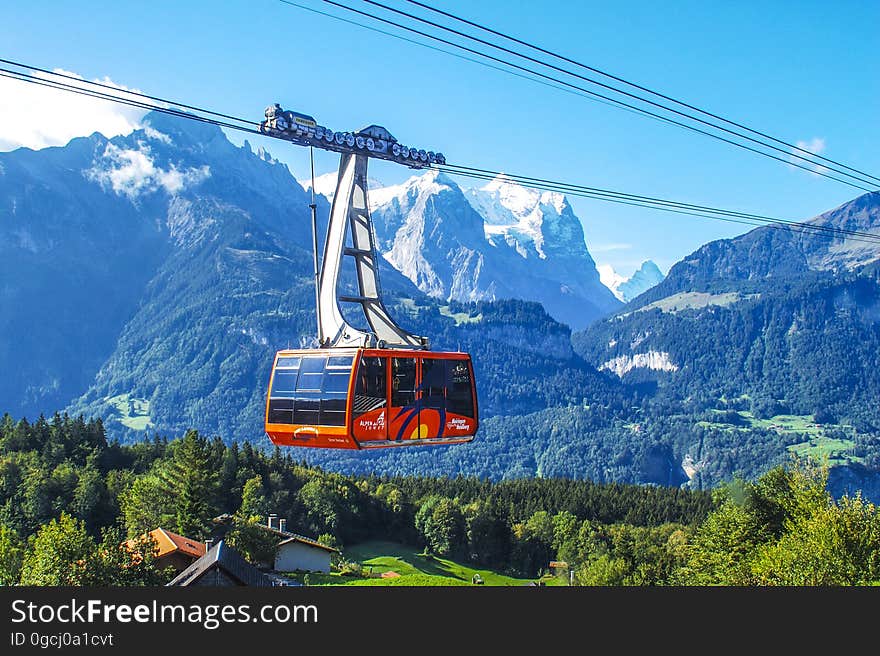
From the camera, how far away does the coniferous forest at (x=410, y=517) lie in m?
56.6

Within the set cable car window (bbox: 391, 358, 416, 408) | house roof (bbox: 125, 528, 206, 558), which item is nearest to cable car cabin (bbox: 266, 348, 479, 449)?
cable car window (bbox: 391, 358, 416, 408)

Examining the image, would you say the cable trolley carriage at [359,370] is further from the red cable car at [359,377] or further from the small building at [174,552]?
the small building at [174,552]

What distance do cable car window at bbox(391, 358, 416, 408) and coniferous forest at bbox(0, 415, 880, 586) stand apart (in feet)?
93.6

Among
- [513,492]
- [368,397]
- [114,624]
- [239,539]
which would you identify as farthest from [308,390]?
[513,492]

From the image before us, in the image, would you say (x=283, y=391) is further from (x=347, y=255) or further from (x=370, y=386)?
(x=347, y=255)

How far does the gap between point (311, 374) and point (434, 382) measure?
4.22 meters

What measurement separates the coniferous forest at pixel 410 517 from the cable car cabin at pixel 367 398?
2687cm

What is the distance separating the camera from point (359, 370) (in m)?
29.9

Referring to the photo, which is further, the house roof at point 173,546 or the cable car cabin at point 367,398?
the house roof at point 173,546

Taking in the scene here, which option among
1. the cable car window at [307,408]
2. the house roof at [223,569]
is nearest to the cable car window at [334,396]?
the cable car window at [307,408]

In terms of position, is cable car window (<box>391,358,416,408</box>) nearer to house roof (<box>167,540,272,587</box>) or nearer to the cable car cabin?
the cable car cabin

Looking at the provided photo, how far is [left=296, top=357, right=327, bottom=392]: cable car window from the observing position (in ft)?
101

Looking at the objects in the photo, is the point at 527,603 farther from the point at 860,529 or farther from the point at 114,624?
the point at 860,529

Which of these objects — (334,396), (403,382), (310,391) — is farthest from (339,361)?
(403,382)
